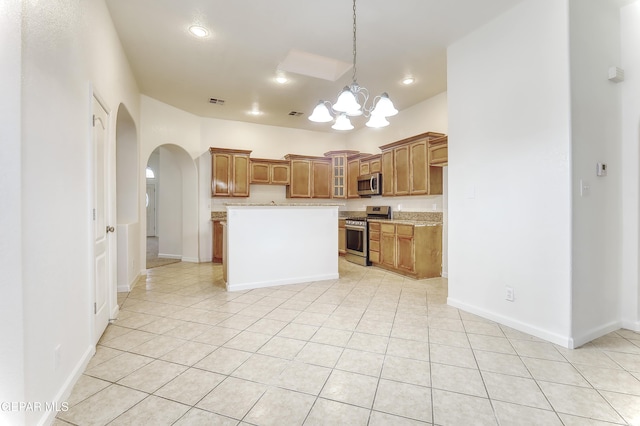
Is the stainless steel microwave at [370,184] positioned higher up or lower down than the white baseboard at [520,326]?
higher up

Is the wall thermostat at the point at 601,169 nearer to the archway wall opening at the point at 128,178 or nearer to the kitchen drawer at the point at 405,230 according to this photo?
the kitchen drawer at the point at 405,230

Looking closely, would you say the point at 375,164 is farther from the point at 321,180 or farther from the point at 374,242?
the point at 374,242

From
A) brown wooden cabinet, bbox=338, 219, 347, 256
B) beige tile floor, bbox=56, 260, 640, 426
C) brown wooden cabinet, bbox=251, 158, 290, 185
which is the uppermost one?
brown wooden cabinet, bbox=251, 158, 290, 185

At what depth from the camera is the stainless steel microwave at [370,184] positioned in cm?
598

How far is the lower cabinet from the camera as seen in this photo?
472cm

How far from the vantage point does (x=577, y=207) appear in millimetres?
2436

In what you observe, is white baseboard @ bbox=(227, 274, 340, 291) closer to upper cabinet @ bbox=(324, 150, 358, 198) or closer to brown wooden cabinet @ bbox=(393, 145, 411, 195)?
brown wooden cabinet @ bbox=(393, 145, 411, 195)

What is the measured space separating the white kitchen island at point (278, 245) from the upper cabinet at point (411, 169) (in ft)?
4.91

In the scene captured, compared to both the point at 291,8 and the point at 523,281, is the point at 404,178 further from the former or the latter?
the point at 291,8

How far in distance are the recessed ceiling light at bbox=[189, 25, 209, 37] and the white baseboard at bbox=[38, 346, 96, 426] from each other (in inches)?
125

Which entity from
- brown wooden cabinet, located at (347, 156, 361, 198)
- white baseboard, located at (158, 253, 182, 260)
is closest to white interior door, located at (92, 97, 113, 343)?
white baseboard, located at (158, 253, 182, 260)

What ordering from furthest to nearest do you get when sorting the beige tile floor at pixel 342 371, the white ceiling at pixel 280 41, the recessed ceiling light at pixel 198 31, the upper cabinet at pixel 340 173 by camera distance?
1. the upper cabinet at pixel 340 173
2. the recessed ceiling light at pixel 198 31
3. the white ceiling at pixel 280 41
4. the beige tile floor at pixel 342 371

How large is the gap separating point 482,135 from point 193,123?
17.7ft

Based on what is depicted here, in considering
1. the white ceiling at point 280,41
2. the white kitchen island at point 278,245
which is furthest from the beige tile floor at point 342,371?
the white ceiling at point 280,41
